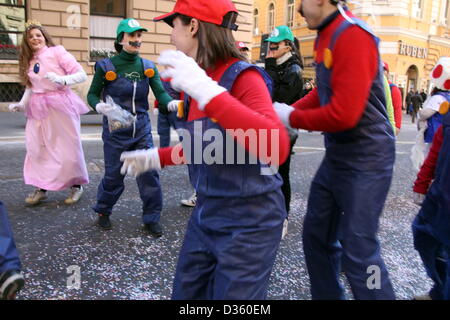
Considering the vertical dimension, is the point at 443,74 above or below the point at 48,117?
above

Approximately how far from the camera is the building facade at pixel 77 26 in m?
13.0

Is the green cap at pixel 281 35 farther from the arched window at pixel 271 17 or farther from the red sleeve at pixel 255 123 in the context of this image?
the arched window at pixel 271 17

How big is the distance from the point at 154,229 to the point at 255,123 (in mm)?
2559

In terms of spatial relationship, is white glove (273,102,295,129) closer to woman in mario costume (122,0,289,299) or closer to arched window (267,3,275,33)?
woman in mario costume (122,0,289,299)

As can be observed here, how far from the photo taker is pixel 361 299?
1.96 m

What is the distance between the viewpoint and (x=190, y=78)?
4.64ft

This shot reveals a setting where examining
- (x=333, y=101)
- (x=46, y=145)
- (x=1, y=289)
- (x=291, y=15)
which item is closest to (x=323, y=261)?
(x=333, y=101)

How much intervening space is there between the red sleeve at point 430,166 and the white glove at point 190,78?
63.9 inches

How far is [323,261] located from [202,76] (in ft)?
4.11

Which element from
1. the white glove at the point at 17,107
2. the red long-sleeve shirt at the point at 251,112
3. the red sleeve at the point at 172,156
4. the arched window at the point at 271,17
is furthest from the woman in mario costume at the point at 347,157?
the arched window at the point at 271,17

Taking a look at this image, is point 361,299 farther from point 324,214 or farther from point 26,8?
point 26,8

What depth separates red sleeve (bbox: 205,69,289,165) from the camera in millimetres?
1348

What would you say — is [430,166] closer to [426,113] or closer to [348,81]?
[348,81]

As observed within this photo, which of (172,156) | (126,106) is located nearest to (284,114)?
(172,156)
